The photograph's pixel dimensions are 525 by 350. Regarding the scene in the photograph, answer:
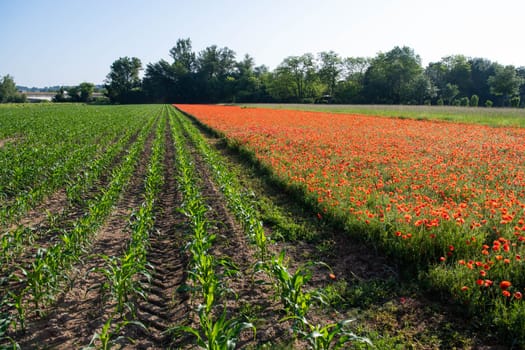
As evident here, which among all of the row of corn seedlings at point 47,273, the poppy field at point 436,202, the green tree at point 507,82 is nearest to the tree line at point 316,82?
the green tree at point 507,82

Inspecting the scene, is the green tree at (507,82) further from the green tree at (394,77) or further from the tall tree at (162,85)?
the tall tree at (162,85)

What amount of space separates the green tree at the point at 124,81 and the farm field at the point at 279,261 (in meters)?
98.0

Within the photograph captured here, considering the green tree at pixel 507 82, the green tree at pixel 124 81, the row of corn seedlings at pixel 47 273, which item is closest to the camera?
the row of corn seedlings at pixel 47 273

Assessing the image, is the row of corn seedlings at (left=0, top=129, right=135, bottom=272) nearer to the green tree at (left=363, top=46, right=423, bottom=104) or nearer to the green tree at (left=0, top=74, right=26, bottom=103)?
the green tree at (left=363, top=46, right=423, bottom=104)

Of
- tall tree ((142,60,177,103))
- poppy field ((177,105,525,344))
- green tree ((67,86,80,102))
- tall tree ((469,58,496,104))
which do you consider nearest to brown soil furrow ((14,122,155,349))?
poppy field ((177,105,525,344))

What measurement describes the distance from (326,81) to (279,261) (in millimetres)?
96029

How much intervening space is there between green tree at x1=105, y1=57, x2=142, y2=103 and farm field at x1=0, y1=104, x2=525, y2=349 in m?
98.0

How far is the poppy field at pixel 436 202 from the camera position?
3924 mm

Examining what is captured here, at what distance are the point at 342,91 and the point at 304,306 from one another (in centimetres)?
8465

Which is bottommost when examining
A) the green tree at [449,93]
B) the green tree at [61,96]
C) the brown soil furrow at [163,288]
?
the brown soil furrow at [163,288]

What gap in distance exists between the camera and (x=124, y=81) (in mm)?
104938

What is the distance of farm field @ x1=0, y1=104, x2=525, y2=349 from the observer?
3.52 metres

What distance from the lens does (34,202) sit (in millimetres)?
7715

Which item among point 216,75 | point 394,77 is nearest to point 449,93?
point 394,77
